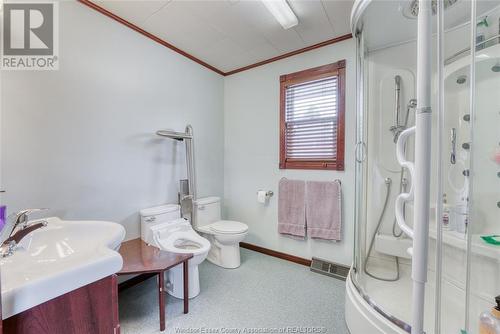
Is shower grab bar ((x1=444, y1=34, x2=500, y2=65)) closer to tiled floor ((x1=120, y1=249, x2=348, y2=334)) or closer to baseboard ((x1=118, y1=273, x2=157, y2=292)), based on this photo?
tiled floor ((x1=120, y1=249, x2=348, y2=334))

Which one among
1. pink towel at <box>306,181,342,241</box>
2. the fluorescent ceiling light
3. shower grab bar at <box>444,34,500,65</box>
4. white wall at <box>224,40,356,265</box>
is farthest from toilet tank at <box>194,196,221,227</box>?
shower grab bar at <box>444,34,500,65</box>

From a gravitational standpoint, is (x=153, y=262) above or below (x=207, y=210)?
below

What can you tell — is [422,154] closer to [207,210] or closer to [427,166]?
[427,166]

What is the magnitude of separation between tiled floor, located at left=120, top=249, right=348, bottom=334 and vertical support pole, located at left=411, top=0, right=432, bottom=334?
1.04 meters

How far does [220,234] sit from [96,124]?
1470 millimetres

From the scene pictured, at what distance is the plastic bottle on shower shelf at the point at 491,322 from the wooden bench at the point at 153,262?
1.63 m

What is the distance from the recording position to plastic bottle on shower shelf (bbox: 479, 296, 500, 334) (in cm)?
88

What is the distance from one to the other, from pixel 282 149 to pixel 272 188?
0.48 metres

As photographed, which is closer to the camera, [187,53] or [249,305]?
[249,305]

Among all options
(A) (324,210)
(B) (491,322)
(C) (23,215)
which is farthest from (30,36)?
(B) (491,322)

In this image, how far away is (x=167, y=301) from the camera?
1780mm

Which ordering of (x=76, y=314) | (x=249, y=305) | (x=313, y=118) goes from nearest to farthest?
(x=76, y=314) → (x=249, y=305) → (x=313, y=118)

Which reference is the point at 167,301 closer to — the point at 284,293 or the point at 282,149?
the point at 284,293

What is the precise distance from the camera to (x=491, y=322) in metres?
0.91
